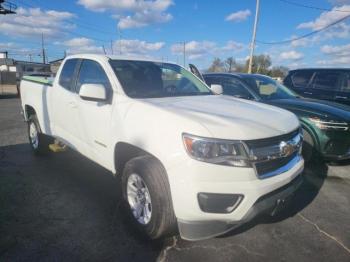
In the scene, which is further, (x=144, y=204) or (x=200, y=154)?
(x=144, y=204)

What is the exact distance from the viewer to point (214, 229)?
2418 mm

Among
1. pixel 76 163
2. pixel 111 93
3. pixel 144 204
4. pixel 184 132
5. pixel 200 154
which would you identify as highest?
pixel 111 93

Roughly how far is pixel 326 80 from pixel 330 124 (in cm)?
373

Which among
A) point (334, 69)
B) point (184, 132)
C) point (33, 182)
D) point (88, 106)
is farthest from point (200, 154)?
point (334, 69)

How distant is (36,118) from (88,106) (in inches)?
92.2

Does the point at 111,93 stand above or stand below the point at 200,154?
above

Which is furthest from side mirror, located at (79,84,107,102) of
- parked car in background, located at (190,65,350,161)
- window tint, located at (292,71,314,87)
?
window tint, located at (292,71,314,87)

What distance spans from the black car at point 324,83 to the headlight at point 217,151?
20.9 feet

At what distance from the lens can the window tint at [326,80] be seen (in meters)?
7.79

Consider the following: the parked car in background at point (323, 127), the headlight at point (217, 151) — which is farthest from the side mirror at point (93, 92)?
the parked car in background at point (323, 127)

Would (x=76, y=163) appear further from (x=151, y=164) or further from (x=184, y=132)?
(x=184, y=132)

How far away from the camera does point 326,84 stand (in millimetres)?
7898

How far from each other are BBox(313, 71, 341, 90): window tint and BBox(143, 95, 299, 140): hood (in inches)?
215

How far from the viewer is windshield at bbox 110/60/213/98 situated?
343 centimetres
